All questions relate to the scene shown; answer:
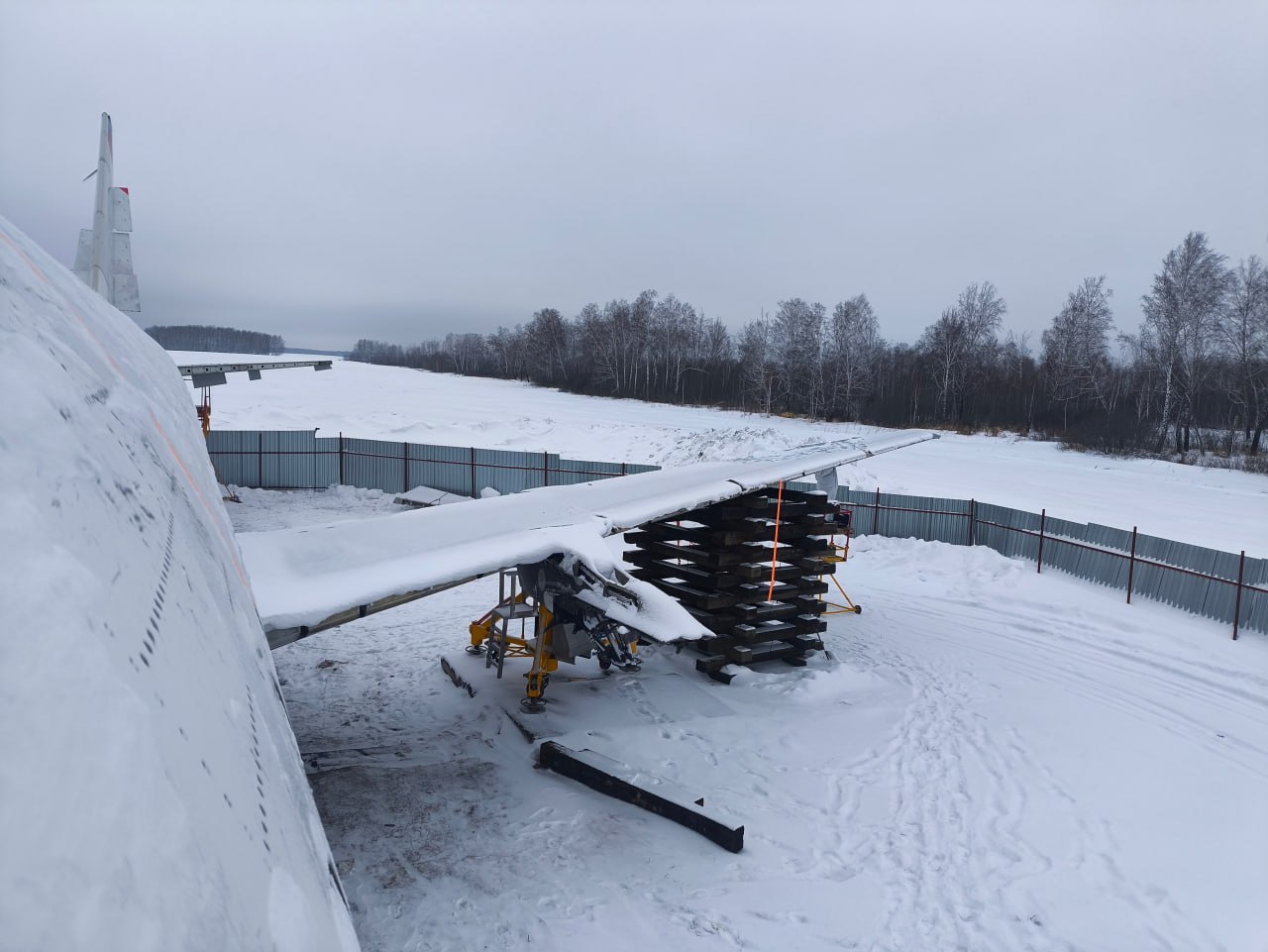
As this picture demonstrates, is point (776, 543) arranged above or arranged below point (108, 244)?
below

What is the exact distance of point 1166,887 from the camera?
5816 millimetres

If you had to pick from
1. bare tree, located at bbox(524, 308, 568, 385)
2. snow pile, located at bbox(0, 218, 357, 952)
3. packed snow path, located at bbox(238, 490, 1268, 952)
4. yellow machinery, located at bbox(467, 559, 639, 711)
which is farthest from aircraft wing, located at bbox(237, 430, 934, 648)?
bare tree, located at bbox(524, 308, 568, 385)

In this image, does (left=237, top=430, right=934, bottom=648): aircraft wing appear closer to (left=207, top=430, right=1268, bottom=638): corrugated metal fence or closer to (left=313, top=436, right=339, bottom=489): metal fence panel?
(left=207, top=430, right=1268, bottom=638): corrugated metal fence

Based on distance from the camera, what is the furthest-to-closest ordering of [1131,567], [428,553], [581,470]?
1. [581,470]
2. [1131,567]
3. [428,553]

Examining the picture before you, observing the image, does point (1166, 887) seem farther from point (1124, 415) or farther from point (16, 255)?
point (1124, 415)

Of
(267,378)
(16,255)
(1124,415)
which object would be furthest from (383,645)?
(267,378)

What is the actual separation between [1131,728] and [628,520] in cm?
661

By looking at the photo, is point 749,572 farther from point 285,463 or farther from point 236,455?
point 236,455

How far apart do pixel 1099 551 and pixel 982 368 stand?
47945 mm

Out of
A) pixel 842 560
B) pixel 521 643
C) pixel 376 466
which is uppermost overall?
pixel 376 466

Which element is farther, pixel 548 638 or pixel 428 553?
pixel 548 638

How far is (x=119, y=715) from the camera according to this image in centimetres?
100

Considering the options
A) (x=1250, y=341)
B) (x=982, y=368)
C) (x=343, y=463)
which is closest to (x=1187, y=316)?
(x=1250, y=341)

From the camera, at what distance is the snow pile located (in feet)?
2.58
